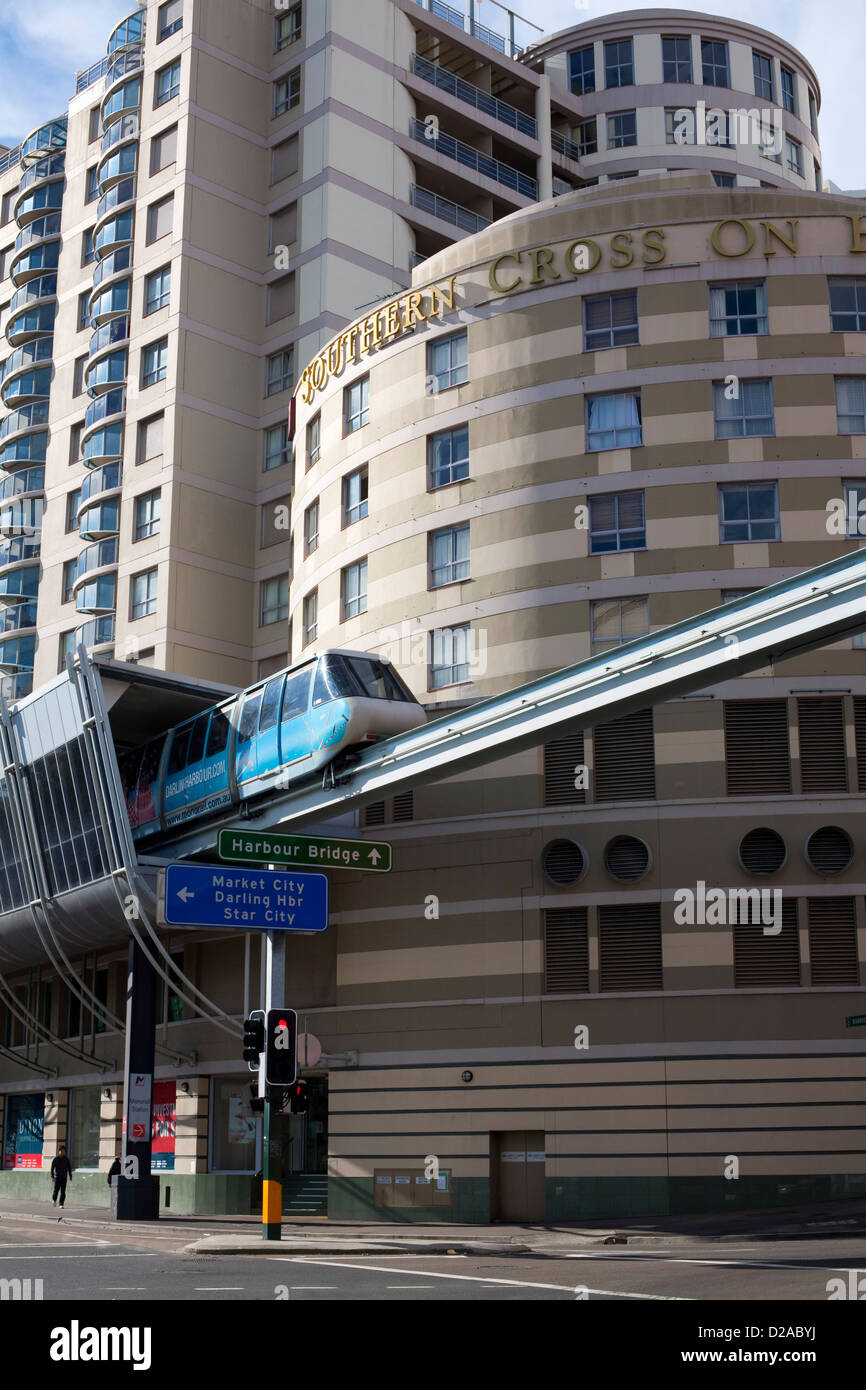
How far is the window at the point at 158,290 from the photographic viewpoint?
188 ft

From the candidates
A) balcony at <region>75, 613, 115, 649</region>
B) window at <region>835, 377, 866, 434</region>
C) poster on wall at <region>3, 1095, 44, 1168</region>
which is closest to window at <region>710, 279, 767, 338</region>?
window at <region>835, 377, 866, 434</region>

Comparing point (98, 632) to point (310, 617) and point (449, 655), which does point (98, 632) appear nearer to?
point (310, 617)

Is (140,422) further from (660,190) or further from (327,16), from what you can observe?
(660,190)

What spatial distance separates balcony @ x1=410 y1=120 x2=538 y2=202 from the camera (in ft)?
194

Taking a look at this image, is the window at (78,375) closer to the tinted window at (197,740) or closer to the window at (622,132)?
the window at (622,132)

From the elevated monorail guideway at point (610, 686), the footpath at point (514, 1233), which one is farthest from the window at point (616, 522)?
the footpath at point (514, 1233)

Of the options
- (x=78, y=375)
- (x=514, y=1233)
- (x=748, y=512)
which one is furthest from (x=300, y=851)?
(x=78, y=375)

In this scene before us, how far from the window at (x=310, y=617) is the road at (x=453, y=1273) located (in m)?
19.0

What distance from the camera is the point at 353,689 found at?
30031 millimetres

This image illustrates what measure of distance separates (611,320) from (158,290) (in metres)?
27.5

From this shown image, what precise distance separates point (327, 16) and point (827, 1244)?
49504mm

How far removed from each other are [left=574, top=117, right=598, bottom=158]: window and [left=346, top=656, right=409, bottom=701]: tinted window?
4456 cm

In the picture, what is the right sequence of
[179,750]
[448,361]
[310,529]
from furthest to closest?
[310,529]
[448,361]
[179,750]

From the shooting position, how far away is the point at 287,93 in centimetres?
5894
